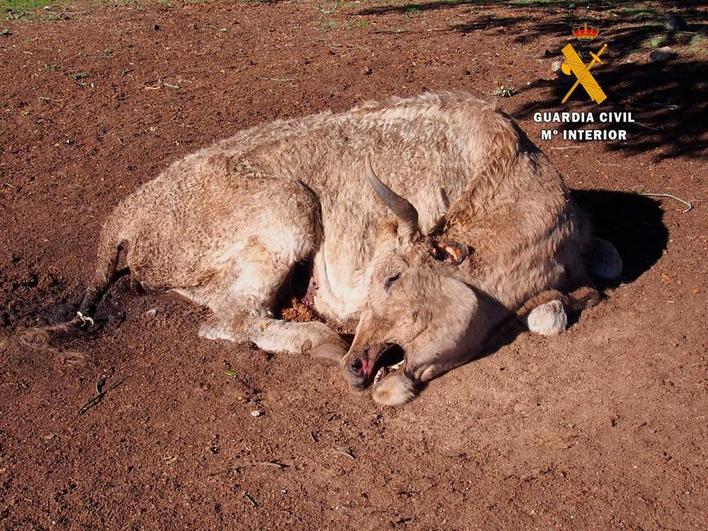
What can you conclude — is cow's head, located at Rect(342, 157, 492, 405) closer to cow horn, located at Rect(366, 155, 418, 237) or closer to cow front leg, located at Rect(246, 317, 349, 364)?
cow horn, located at Rect(366, 155, 418, 237)

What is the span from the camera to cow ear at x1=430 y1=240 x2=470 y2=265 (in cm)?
557

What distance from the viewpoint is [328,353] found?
5.71 metres

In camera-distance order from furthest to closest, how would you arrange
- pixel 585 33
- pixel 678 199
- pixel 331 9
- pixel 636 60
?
pixel 331 9 < pixel 585 33 < pixel 636 60 < pixel 678 199

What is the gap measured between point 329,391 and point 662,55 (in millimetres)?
7003

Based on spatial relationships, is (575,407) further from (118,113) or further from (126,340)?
(118,113)

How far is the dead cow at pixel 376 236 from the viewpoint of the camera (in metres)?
5.50

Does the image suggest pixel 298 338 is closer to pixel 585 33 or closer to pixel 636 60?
pixel 636 60

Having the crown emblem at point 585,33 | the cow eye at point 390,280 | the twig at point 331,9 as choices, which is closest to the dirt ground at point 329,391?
the cow eye at point 390,280

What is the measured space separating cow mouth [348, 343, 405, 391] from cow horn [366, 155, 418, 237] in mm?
770

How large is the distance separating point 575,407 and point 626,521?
985 mm

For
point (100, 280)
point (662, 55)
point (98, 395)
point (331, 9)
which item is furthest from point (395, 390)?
point (331, 9)

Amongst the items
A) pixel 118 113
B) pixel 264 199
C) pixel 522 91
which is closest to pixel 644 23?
pixel 522 91

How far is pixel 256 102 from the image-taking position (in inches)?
396

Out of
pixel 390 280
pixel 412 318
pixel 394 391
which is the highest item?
pixel 390 280
